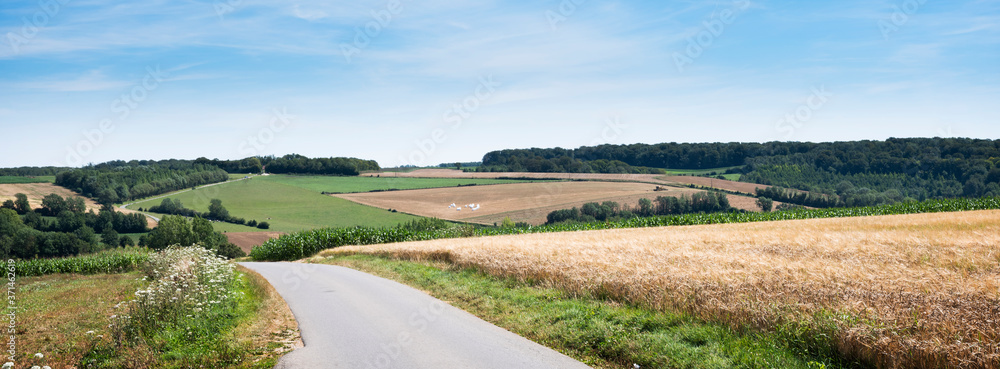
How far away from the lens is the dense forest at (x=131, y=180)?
94938 millimetres

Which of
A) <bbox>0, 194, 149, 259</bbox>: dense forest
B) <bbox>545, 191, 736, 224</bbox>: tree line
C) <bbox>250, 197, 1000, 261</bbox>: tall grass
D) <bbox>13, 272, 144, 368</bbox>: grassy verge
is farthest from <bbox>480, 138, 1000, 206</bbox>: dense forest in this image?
<bbox>13, 272, 144, 368</bbox>: grassy verge

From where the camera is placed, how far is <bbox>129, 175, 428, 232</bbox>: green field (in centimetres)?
7775

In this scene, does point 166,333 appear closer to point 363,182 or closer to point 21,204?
point 21,204

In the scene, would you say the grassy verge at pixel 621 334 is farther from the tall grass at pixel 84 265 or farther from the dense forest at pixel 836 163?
the dense forest at pixel 836 163

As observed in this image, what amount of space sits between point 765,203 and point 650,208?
54.6 ft

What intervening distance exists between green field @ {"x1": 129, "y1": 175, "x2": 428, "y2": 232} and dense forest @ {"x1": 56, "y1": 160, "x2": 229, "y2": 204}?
5.81m

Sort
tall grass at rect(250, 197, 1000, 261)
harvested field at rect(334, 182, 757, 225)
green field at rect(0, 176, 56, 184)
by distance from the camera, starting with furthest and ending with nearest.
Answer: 1. green field at rect(0, 176, 56, 184)
2. harvested field at rect(334, 182, 757, 225)
3. tall grass at rect(250, 197, 1000, 261)

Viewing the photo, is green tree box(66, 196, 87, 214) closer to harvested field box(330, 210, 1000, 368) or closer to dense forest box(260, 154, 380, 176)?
dense forest box(260, 154, 380, 176)

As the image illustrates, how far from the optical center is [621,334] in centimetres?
762

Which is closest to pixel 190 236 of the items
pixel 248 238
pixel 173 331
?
pixel 248 238

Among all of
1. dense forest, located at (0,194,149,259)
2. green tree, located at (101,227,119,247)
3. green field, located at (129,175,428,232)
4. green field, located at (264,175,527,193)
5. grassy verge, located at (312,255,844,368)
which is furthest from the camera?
green field, located at (264,175,527,193)

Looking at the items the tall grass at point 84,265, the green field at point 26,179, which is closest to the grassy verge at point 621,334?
the tall grass at point 84,265

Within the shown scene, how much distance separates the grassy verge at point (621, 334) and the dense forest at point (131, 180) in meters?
109

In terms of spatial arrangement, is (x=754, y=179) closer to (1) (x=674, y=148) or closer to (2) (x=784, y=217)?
(1) (x=674, y=148)
